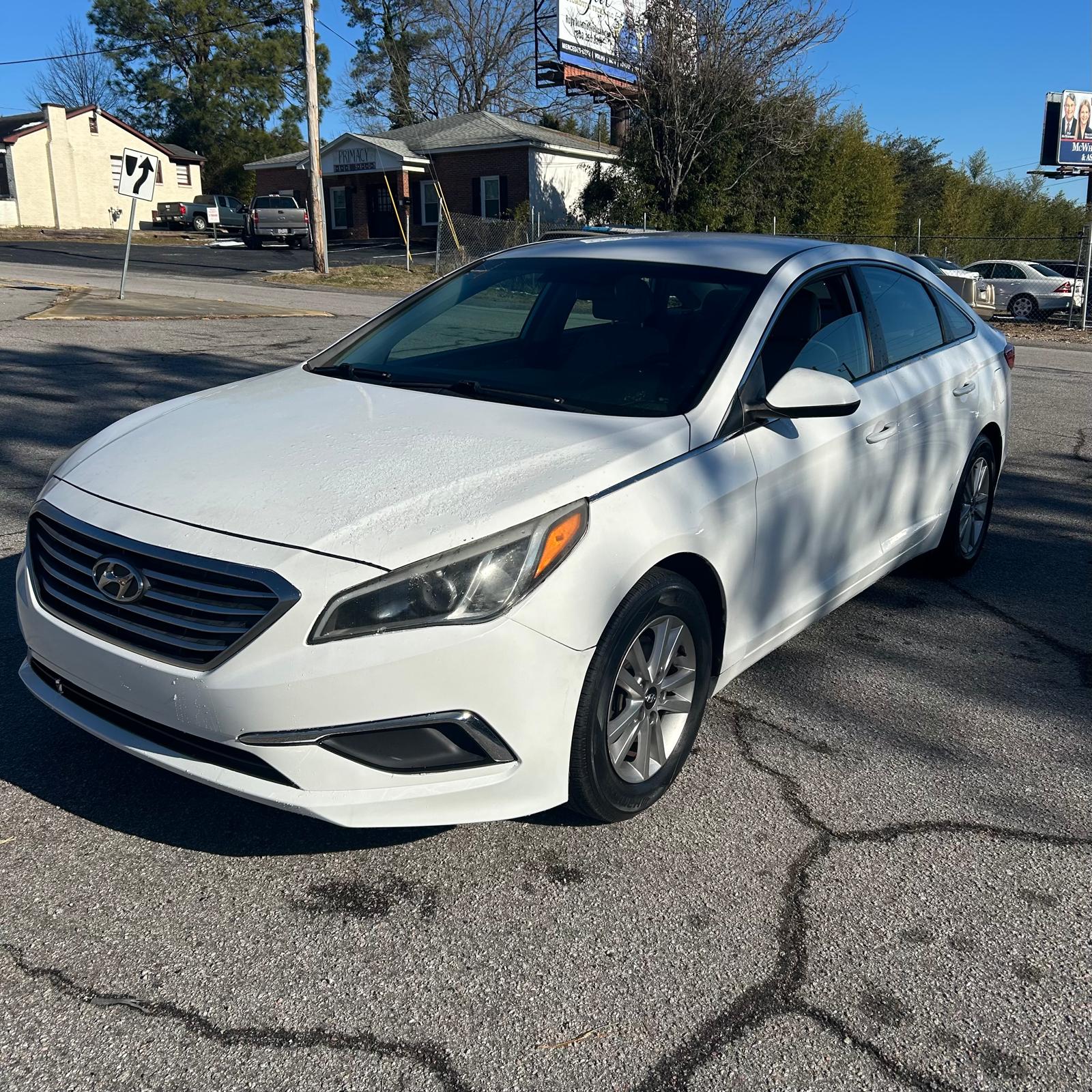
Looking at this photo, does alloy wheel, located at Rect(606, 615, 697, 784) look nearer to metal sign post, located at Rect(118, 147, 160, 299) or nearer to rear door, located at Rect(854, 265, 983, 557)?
rear door, located at Rect(854, 265, 983, 557)

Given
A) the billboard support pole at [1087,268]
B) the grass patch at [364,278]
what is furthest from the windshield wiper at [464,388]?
the grass patch at [364,278]

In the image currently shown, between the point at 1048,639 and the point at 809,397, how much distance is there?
203 cm

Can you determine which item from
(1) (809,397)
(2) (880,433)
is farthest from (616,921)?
(2) (880,433)

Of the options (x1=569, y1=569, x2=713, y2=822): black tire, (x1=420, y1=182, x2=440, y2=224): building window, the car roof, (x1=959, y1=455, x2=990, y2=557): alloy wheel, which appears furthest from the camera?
(x1=420, y1=182, x2=440, y2=224): building window

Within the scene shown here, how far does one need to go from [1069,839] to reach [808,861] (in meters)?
0.82

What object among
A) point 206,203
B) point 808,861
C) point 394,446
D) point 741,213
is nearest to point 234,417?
point 394,446

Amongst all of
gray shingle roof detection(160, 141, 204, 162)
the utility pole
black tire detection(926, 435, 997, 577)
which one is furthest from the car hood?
gray shingle roof detection(160, 141, 204, 162)

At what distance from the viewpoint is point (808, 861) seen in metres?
3.07

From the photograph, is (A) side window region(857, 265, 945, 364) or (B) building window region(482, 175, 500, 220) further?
(B) building window region(482, 175, 500, 220)

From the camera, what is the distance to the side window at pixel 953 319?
5.24 m

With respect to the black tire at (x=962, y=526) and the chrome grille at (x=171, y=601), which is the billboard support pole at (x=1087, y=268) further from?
the chrome grille at (x=171, y=601)

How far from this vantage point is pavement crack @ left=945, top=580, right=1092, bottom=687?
14.6ft

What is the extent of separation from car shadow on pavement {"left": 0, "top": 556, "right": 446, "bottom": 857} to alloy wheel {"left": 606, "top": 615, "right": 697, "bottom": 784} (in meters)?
0.60

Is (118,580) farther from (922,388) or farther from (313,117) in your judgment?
(313,117)
